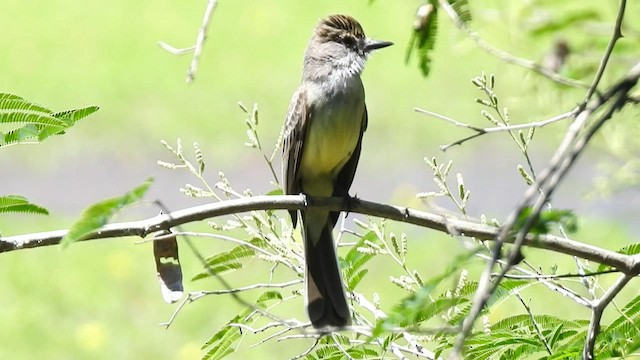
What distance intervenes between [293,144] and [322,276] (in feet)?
2.83

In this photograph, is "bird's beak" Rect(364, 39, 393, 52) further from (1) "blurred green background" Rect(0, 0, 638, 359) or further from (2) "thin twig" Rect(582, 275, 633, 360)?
(2) "thin twig" Rect(582, 275, 633, 360)

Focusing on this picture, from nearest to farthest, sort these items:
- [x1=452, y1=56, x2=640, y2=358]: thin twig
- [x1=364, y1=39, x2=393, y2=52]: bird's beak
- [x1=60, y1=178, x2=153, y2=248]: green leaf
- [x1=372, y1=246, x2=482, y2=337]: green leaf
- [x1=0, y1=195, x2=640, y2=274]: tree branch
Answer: [x1=452, y1=56, x2=640, y2=358]: thin twig
[x1=372, y1=246, x2=482, y2=337]: green leaf
[x1=60, y1=178, x2=153, y2=248]: green leaf
[x1=0, y1=195, x2=640, y2=274]: tree branch
[x1=364, y1=39, x2=393, y2=52]: bird's beak

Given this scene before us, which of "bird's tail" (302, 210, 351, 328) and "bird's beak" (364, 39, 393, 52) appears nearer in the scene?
"bird's tail" (302, 210, 351, 328)

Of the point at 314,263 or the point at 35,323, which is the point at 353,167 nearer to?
the point at 314,263

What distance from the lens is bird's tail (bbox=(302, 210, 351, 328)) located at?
13.1ft

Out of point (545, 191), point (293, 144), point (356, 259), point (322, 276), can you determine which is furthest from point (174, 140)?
point (545, 191)

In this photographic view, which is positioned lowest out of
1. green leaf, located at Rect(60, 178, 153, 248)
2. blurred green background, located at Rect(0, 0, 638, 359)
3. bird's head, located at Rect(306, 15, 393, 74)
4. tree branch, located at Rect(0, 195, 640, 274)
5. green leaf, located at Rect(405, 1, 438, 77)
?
blurred green background, located at Rect(0, 0, 638, 359)

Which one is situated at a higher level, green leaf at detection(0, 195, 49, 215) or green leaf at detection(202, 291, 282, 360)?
green leaf at detection(0, 195, 49, 215)

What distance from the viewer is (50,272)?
28.5 feet

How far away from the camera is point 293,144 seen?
4941 millimetres

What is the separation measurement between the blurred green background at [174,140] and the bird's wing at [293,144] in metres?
1.06


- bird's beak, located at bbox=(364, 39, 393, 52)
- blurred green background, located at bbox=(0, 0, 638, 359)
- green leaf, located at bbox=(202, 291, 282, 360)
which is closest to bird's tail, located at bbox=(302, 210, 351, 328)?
green leaf, located at bbox=(202, 291, 282, 360)

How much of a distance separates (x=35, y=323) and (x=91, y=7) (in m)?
7.45

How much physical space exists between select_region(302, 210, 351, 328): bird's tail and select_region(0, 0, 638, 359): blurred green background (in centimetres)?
122
